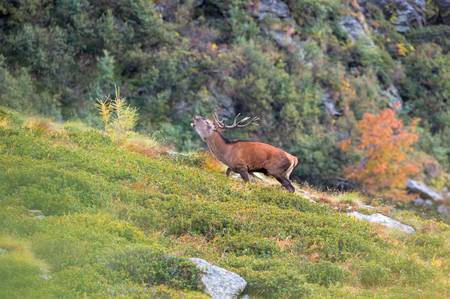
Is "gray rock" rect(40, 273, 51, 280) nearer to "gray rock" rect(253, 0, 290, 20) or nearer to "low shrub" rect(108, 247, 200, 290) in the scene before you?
"low shrub" rect(108, 247, 200, 290)

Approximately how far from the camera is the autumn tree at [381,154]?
36.3 meters

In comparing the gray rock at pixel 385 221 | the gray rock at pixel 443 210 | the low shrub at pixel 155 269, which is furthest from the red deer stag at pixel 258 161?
the gray rock at pixel 443 210

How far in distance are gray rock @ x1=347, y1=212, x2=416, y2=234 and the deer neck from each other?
300cm

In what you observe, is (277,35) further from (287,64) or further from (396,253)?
(396,253)

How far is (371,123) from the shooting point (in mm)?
37844

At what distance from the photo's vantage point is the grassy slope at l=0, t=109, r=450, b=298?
10453 millimetres

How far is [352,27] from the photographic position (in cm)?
4444

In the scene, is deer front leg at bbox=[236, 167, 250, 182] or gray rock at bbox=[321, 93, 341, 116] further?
gray rock at bbox=[321, 93, 341, 116]

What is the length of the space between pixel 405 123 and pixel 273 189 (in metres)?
28.3

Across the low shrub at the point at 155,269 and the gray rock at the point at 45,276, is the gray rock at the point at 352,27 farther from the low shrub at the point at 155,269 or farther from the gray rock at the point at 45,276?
the gray rock at the point at 45,276

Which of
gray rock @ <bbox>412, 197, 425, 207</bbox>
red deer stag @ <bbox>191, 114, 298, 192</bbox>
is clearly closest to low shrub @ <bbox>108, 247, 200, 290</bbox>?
red deer stag @ <bbox>191, 114, 298, 192</bbox>

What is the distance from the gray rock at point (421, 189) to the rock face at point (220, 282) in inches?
1106

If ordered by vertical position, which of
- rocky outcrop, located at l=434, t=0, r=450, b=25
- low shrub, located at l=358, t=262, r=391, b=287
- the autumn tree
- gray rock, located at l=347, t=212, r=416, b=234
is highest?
low shrub, located at l=358, t=262, r=391, b=287

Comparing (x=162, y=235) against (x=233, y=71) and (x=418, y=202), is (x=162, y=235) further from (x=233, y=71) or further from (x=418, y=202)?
(x=418, y=202)
